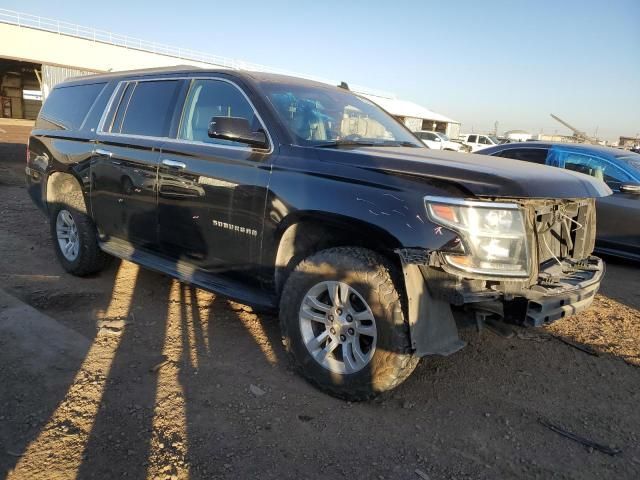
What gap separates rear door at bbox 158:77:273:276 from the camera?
3.38 m

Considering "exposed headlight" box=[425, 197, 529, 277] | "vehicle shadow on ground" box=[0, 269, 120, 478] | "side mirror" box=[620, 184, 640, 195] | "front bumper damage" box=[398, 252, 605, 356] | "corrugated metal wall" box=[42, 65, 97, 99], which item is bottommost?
"vehicle shadow on ground" box=[0, 269, 120, 478]

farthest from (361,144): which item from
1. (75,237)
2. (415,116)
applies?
(415,116)

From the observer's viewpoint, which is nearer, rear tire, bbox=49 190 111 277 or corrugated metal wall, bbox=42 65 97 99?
rear tire, bbox=49 190 111 277

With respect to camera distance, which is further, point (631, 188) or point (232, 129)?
point (631, 188)

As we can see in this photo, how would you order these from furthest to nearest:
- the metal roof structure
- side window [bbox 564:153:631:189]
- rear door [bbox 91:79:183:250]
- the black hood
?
the metal roof structure < side window [bbox 564:153:631:189] < rear door [bbox 91:79:183:250] < the black hood

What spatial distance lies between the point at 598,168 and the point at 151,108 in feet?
18.4

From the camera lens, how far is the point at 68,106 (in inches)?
211

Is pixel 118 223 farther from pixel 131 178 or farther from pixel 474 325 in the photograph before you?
pixel 474 325

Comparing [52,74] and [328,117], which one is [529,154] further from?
[52,74]

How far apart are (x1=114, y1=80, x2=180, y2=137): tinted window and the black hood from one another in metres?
1.65

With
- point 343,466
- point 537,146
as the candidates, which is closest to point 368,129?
point 343,466

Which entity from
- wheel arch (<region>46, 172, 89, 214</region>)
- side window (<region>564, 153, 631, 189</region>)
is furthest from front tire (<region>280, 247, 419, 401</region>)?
side window (<region>564, 153, 631, 189</region>)

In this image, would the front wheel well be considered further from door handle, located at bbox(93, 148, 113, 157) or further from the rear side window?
the rear side window

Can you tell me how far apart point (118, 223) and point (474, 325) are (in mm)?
3187
